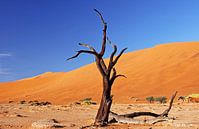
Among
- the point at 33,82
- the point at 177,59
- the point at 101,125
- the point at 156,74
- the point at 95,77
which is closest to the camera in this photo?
the point at 101,125

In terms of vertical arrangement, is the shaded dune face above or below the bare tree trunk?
above

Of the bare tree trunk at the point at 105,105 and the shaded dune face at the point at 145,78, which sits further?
the shaded dune face at the point at 145,78

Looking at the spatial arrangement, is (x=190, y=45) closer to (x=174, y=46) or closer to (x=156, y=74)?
(x=174, y=46)

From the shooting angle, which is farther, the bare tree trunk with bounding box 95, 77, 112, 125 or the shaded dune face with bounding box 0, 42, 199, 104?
the shaded dune face with bounding box 0, 42, 199, 104

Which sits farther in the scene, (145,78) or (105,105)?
(145,78)

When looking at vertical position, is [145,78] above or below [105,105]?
above

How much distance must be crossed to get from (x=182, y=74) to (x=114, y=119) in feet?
158

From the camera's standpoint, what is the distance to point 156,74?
65.9 meters

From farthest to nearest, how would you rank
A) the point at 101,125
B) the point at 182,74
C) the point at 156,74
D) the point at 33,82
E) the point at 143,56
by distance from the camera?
the point at 33,82
the point at 143,56
the point at 156,74
the point at 182,74
the point at 101,125

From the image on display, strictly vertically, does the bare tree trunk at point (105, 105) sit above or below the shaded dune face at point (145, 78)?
below

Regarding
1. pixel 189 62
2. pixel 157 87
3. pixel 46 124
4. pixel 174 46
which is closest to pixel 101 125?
pixel 46 124

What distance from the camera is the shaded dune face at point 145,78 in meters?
56.0

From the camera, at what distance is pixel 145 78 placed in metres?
65.5

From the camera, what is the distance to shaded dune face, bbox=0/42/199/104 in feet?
184
